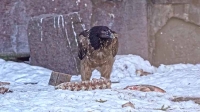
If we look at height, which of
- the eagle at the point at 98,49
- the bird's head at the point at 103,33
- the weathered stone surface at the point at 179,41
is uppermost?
the bird's head at the point at 103,33

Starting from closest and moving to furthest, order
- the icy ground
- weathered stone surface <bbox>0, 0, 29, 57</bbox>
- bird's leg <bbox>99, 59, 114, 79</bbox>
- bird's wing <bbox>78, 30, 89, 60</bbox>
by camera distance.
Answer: the icy ground < bird's wing <bbox>78, 30, 89, 60</bbox> < bird's leg <bbox>99, 59, 114, 79</bbox> < weathered stone surface <bbox>0, 0, 29, 57</bbox>

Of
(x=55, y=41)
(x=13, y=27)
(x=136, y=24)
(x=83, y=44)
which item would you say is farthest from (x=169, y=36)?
(x=83, y=44)

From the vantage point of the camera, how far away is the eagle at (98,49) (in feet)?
24.8

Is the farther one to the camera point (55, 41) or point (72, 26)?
point (55, 41)

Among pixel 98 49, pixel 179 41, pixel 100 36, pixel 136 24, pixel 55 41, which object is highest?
pixel 100 36

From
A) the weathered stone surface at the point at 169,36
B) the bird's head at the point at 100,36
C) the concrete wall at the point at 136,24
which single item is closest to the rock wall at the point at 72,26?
the concrete wall at the point at 136,24

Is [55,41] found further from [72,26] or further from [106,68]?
[106,68]

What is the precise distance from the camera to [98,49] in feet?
25.0

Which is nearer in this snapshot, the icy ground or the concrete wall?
the icy ground

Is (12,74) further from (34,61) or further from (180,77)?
(180,77)

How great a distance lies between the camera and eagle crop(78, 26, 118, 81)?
7.56 metres

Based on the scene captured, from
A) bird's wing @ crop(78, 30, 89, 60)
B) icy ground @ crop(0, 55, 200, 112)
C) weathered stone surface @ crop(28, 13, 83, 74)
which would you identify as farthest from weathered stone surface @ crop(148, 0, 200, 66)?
bird's wing @ crop(78, 30, 89, 60)

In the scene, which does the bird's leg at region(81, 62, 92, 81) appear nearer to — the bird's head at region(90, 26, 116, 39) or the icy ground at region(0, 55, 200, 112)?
the icy ground at region(0, 55, 200, 112)

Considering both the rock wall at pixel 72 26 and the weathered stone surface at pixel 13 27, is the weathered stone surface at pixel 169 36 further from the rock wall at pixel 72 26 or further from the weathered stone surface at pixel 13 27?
the weathered stone surface at pixel 13 27
